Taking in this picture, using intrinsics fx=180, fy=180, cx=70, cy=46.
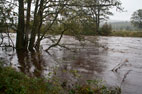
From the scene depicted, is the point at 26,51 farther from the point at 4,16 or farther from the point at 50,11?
the point at 4,16

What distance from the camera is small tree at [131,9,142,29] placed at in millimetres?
61906

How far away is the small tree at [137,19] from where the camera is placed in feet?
203

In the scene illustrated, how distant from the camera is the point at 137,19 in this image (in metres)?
63.6

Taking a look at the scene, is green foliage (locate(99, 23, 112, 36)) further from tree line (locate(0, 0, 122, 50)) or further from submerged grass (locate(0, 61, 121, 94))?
submerged grass (locate(0, 61, 121, 94))

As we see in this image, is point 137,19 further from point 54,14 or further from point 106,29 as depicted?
point 54,14

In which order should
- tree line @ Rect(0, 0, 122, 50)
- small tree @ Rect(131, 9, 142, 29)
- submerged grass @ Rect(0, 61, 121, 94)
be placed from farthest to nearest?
1. small tree @ Rect(131, 9, 142, 29)
2. tree line @ Rect(0, 0, 122, 50)
3. submerged grass @ Rect(0, 61, 121, 94)

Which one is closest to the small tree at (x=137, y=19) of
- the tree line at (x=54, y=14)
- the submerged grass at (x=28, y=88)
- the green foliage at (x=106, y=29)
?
the green foliage at (x=106, y=29)

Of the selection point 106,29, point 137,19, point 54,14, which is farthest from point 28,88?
point 137,19

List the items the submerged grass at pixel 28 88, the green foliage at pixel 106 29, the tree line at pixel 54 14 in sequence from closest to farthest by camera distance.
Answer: the submerged grass at pixel 28 88 < the tree line at pixel 54 14 < the green foliage at pixel 106 29

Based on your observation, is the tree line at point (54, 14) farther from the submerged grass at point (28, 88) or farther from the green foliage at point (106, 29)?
the green foliage at point (106, 29)

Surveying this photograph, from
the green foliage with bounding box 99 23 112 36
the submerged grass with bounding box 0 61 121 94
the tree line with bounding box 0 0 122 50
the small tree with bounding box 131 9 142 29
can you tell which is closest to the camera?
the submerged grass with bounding box 0 61 121 94

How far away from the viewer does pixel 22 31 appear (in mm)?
13633

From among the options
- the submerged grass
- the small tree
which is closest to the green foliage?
the small tree

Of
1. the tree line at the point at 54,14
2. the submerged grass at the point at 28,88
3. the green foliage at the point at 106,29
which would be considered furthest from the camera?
the green foliage at the point at 106,29
